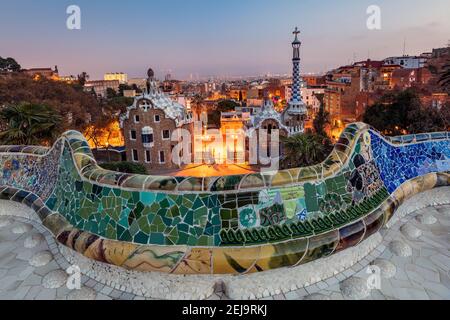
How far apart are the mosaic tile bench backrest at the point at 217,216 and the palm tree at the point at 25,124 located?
6685 millimetres

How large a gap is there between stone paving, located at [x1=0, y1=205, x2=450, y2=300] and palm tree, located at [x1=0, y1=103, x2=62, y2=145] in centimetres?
556

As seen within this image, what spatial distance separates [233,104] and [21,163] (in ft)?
157

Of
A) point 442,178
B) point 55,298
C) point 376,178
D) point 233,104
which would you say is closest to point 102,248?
point 55,298

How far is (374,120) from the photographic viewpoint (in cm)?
2908

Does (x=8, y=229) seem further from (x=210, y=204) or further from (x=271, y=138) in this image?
(x=271, y=138)

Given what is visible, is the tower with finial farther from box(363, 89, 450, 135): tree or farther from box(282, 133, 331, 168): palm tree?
box(282, 133, 331, 168): palm tree

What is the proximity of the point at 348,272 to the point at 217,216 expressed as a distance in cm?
235

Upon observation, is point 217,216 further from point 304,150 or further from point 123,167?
point 123,167

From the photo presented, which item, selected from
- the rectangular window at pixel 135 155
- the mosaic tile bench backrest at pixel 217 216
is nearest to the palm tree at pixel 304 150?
the mosaic tile bench backrest at pixel 217 216

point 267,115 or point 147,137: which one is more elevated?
point 267,115

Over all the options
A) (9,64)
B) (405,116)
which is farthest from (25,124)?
(9,64)

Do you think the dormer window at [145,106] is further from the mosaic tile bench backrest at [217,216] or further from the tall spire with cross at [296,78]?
the mosaic tile bench backrest at [217,216]

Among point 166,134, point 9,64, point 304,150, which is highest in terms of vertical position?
point 9,64

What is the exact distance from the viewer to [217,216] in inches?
165
